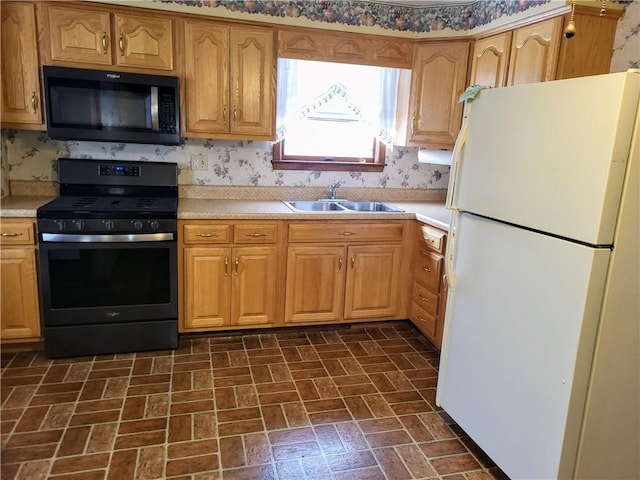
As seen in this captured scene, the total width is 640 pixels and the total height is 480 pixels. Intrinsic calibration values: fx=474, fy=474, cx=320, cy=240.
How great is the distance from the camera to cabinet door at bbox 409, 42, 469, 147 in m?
3.37

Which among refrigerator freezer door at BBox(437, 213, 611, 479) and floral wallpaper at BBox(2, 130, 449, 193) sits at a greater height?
floral wallpaper at BBox(2, 130, 449, 193)

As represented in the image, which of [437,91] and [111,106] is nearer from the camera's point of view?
[111,106]

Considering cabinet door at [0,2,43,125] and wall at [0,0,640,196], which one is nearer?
cabinet door at [0,2,43,125]

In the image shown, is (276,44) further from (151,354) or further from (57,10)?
(151,354)

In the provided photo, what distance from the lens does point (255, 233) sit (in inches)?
124

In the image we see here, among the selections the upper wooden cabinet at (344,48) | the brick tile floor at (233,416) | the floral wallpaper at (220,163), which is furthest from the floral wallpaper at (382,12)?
the brick tile floor at (233,416)

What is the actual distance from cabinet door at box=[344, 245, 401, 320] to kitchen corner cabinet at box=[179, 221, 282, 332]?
538mm

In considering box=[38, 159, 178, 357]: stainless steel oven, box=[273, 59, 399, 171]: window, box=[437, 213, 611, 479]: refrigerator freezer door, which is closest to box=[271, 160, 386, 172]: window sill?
box=[273, 59, 399, 171]: window

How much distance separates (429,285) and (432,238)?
1.12 feet

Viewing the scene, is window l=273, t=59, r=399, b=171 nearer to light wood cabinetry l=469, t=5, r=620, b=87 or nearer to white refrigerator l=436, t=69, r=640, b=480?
light wood cabinetry l=469, t=5, r=620, b=87

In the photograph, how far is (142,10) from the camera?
2.95m

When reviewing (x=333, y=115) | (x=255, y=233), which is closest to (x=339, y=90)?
(x=333, y=115)

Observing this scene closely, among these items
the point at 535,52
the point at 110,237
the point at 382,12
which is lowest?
the point at 110,237

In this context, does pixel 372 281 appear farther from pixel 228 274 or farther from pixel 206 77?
pixel 206 77
